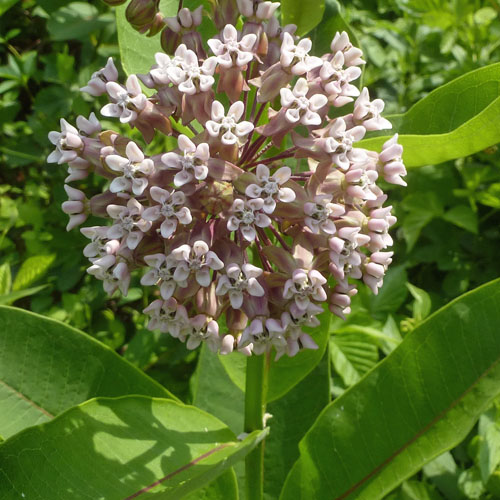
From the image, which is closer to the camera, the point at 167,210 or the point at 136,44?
the point at 167,210

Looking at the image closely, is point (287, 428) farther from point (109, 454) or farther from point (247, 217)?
point (247, 217)

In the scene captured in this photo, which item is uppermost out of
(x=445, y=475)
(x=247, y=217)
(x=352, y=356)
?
(x=247, y=217)

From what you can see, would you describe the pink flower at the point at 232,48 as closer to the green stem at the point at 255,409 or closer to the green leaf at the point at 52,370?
the green stem at the point at 255,409

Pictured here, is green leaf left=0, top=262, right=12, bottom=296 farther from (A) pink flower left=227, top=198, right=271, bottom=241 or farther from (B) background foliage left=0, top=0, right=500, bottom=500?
(A) pink flower left=227, top=198, right=271, bottom=241

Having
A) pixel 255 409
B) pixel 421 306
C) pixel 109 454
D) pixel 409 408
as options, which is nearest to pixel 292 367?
pixel 255 409

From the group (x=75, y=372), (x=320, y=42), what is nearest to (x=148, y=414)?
(x=75, y=372)

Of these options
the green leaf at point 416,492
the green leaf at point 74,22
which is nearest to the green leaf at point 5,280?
the green leaf at point 74,22

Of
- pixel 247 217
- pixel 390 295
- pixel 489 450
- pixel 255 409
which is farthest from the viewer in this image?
pixel 390 295
